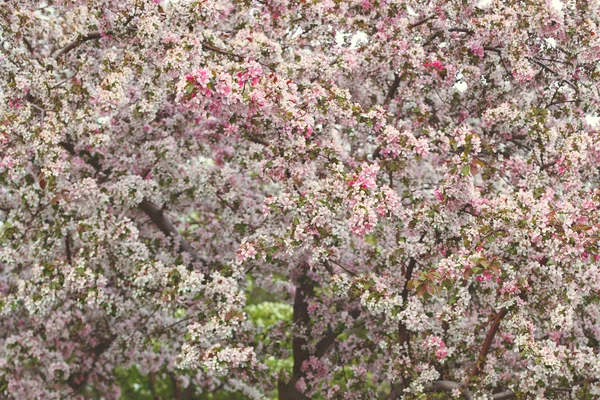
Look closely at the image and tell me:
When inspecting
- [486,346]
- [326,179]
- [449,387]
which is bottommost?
[449,387]

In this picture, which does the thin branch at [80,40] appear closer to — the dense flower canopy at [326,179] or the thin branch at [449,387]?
the dense flower canopy at [326,179]

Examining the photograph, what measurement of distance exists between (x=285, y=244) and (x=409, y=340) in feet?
7.22

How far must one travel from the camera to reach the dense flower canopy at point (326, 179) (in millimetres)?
5633

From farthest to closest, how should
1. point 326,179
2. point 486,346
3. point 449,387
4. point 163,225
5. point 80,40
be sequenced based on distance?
Result: point 163,225 → point 80,40 → point 449,387 → point 486,346 → point 326,179

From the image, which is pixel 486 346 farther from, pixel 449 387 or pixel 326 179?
pixel 326 179

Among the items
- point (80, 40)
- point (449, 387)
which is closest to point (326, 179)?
point (449, 387)

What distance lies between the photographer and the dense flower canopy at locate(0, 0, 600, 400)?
563 cm

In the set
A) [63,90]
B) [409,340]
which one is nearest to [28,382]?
[63,90]

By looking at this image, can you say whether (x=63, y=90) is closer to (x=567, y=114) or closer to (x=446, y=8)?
(x=446, y=8)

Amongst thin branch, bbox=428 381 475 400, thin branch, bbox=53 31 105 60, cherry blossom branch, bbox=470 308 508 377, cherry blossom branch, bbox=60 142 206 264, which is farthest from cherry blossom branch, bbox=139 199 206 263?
cherry blossom branch, bbox=470 308 508 377

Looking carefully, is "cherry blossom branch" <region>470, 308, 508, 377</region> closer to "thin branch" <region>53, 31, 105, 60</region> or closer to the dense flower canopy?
the dense flower canopy

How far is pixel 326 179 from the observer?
585 cm

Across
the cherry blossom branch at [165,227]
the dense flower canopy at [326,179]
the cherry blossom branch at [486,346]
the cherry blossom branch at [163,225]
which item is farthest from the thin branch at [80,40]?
the cherry blossom branch at [486,346]

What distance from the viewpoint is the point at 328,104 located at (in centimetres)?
600
